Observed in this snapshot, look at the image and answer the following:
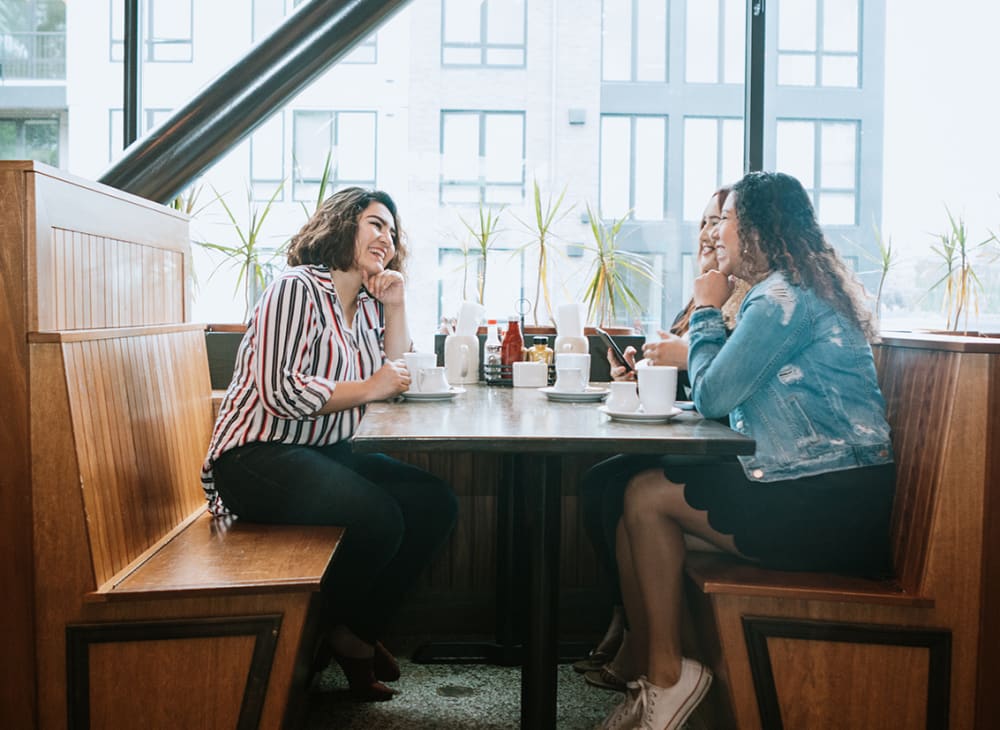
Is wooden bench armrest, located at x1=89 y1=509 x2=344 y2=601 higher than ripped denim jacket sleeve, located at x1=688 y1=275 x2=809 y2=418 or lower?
lower

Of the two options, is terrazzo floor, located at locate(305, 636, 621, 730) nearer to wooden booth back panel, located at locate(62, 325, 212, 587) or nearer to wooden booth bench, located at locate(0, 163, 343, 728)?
wooden booth bench, located at locate(0, 163, 343, 728)

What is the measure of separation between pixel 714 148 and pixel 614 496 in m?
1.79

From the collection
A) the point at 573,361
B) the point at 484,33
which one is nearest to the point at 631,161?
the point at 484,33

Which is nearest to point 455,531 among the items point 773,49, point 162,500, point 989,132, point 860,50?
point 162,500

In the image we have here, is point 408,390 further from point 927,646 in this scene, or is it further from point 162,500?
point 927,646

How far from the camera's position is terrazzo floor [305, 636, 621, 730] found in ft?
7.05

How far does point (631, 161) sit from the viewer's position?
3385 mm

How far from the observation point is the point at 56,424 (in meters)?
1.55

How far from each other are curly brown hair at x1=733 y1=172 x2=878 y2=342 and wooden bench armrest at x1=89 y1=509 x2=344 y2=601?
1189mm

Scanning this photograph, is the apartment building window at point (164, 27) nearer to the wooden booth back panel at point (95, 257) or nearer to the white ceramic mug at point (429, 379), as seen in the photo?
the wooden booth back panel at point (95, 257)

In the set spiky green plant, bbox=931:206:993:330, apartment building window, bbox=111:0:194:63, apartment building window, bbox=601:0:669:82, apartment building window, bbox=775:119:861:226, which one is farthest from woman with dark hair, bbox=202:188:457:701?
spiky green plant, bbox=931:206:993:330

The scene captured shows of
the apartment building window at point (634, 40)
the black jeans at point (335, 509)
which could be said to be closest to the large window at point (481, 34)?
the apartment building window at point (634, 40)

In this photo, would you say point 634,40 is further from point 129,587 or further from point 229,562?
point 129,587

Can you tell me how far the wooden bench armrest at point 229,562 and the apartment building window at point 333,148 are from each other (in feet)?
5.58
